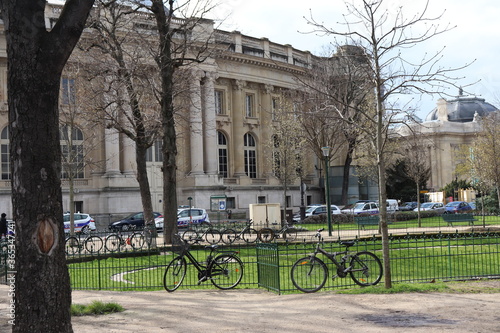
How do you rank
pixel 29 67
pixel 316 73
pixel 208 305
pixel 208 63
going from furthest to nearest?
1. pixel 208 63
2. pixel 316 73
3. pixel 208 305
4. pixel 29 67

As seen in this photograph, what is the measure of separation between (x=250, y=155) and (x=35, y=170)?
48.3m

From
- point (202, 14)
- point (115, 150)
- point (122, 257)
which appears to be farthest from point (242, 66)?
point (122, 257)

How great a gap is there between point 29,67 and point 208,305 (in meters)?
5.82

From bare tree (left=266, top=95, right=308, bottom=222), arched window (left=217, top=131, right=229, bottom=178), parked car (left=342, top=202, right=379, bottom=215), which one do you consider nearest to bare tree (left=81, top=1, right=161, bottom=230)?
bare tree (left=266, top=95, right=308, bottom=222)

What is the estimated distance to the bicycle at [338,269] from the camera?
12812 mm

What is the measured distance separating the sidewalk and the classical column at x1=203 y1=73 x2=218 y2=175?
121 ft

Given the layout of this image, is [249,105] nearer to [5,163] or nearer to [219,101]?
[219,101]

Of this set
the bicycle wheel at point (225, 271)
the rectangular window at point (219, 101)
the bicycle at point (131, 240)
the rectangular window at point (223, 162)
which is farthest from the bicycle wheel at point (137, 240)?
the rectangular window at point (219, 101)

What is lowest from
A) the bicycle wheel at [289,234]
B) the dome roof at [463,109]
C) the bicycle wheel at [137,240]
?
the bicycle wheel at [289,234]

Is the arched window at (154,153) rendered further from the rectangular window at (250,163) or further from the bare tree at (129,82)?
the bare tree at (129,82)

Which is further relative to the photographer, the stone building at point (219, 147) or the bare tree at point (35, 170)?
the stone building at point (219, 147)

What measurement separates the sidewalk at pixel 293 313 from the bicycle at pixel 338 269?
1.63 feet

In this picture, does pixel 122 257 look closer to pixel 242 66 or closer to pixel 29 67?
pixel 29 67

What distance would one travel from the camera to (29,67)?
721 centimetres
